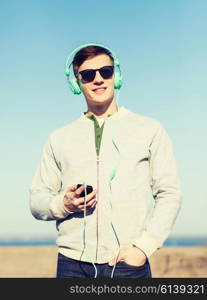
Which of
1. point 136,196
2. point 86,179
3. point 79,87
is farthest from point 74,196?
point 79,87

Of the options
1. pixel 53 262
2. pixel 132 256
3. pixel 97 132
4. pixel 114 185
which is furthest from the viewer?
pixel 53 262

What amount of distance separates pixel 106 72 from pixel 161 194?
3.18 ft

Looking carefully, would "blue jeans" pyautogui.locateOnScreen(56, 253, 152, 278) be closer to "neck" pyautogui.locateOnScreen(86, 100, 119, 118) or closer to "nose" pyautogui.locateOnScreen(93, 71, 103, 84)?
"neck" pyautogui.locateOnScreen(86, 100, 119, 118)

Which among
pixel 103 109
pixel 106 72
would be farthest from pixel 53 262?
pixel 106 72

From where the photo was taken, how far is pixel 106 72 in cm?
365

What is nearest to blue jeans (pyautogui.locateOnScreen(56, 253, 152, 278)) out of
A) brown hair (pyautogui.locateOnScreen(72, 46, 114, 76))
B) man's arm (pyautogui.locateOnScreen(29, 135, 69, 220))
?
man's arm (pyautogui.locateOnScreen(29, 135, 69, 220))

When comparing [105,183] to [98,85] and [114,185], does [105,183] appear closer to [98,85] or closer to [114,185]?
[114,185]

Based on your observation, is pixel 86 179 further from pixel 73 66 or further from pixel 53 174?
pixel 73 66

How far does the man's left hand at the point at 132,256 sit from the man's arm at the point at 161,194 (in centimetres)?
3

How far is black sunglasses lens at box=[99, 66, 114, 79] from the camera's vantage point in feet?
11.9

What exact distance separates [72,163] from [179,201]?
30.7 inches

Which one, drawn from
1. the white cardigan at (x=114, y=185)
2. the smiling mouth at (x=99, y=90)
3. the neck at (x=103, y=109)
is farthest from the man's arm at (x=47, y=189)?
the smiling mouth at (x=99, y=90)

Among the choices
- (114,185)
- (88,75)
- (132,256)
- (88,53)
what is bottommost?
(132,256)

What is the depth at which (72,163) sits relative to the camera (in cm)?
352
